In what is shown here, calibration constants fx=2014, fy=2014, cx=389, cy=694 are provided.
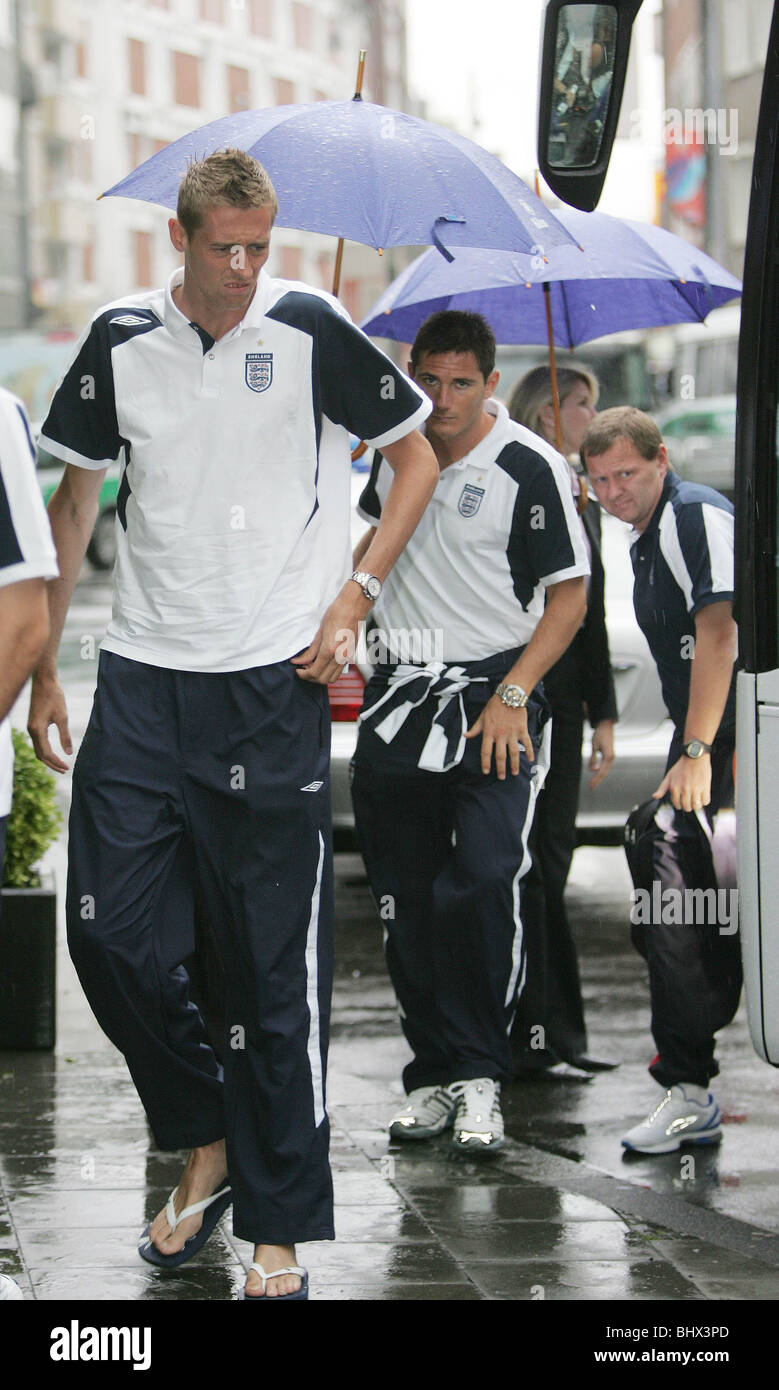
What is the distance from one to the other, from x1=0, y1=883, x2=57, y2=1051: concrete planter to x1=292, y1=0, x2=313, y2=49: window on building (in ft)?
230

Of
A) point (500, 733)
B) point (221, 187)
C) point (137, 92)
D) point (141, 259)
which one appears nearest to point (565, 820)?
point (500, 733)

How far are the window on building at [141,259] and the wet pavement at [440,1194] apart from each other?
57731 millimetres

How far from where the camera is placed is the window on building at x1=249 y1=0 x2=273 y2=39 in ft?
233

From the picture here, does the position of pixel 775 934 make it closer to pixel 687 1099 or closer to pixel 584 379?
pixel 687 1099

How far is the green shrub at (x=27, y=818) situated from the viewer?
5.87 meters

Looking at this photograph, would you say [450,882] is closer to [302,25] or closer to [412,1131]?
[412,1131]

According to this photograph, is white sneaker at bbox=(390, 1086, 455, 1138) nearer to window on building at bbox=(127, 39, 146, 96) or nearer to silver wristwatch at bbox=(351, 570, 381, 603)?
silver wristwatch at bbox=(351, 570, 381, 603)

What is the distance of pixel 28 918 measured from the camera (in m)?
5.70

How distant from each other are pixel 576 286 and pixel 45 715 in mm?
2859

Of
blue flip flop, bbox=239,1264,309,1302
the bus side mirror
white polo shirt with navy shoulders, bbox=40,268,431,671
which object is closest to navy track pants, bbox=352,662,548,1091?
white polo shirt with navy shoulders, bbox=40,268,431,671

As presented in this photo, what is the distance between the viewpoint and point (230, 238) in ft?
12.2

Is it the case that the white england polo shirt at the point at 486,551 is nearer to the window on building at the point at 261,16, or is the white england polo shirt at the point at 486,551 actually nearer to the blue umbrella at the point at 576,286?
the blue umbrella at the point at 576,286

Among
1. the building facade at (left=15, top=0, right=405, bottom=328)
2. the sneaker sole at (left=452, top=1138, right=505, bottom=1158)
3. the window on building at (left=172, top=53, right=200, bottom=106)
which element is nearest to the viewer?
the sneaker sole at (left=452, top=1138, right=505, bottom=1158)
